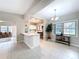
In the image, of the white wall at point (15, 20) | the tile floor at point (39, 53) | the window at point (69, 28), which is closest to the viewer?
the tile floor at point (39, 53)

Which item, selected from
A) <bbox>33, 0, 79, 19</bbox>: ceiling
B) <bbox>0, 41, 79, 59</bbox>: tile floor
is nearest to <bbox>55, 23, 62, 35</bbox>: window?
<bbox>33, 0, 79, 19</bbox>: ceiling

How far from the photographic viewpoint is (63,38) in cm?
699

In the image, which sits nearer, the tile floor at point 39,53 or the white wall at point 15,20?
the tile floor at point 39,53

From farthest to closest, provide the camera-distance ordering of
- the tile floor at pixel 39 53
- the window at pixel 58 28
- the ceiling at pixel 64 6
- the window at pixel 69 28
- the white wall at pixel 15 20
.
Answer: the window at pixel 58 28
the white wall at pixel 15 20
the window at pixel 69 28
the ceiling at pixel 64 6
the tile floor at pixel 39 53

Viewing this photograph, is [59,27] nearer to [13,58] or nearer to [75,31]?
[75,31]

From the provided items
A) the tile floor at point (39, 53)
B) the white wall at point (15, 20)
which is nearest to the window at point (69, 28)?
the tile floor at point (39, 53)

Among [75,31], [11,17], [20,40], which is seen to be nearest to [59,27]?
[75,31]

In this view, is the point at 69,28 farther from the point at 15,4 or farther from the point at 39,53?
the point at 15,4

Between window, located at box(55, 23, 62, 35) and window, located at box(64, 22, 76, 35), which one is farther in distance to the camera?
window, located at box(55, 23, 62, 35)

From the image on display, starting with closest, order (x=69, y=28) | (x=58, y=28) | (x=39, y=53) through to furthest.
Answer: (x=39, y=53) < (x=69, y=28) < (x=58, y=28)

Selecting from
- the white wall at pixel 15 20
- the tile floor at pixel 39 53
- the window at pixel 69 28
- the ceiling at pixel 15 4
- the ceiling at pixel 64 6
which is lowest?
the tile floor at pixel 39 53

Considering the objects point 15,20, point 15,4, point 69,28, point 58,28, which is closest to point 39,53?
point 15,4

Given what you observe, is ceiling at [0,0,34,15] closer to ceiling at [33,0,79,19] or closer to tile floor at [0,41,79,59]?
ceiling at [33,0,79,19]

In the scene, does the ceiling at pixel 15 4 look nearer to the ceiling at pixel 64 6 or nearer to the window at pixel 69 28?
the ceiling at pixel 64 6
